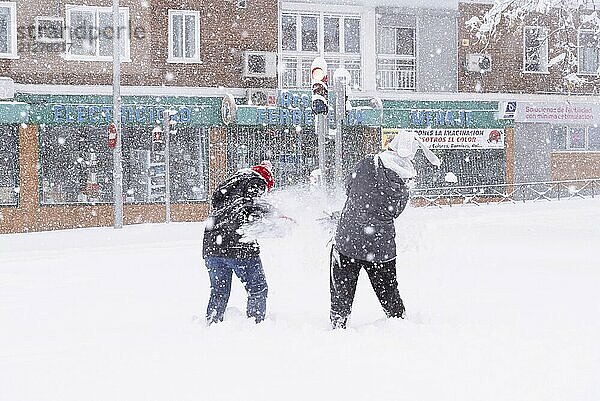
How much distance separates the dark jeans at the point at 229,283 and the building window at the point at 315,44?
57.6 ft

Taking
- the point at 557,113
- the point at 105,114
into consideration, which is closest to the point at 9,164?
the point at 105,114

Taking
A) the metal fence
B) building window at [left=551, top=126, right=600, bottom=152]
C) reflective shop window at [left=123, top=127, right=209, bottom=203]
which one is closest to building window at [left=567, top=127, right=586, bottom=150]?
building window at [left=551, top=126, right=600, bottom=152]

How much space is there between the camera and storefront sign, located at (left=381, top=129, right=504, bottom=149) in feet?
82.7

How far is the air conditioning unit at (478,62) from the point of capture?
26.0 meters

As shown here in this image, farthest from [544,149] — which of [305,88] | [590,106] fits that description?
[305,88]

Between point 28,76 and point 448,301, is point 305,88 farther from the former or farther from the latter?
point 448,301

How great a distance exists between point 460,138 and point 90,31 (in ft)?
36.0

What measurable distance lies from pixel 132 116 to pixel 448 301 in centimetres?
1525

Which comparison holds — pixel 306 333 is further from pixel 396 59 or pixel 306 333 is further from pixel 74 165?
pixel 396 59

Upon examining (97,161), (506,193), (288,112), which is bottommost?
(506,193)

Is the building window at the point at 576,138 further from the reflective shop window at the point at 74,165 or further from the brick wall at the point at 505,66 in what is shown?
the reflective shop window at the point at 74,165

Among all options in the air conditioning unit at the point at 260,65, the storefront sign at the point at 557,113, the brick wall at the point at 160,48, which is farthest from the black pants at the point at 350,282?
the storefront sign at the point at 557,113

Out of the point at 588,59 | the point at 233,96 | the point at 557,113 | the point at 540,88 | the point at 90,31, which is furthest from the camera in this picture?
the point at 588,59

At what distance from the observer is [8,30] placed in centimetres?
2130
